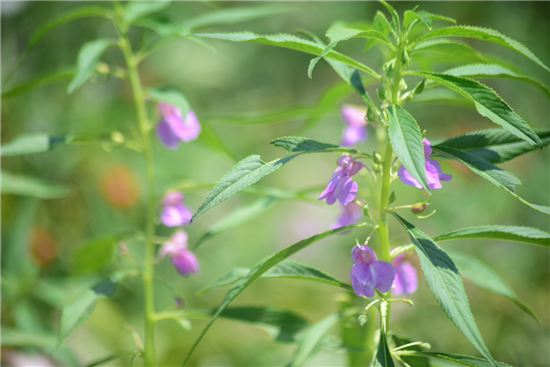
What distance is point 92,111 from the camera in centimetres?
207

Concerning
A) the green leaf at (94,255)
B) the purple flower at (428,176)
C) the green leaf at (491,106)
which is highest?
the green leaf at (94,255)

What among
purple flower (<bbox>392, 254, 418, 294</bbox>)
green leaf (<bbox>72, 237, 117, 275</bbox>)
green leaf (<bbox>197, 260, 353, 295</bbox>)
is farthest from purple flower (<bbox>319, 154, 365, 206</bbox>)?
green leaf (<bbox>72, 237, 117, 275</bbox>)

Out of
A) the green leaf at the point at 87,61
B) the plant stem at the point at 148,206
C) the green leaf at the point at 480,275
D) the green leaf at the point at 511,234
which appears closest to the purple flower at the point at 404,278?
the green leaf at the point at 480,275

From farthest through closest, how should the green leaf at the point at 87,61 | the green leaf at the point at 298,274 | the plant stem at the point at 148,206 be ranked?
the plant stem at the point at 148,206 < the green leaf at the point at 87,61 < the green leaf at the point at 298,274

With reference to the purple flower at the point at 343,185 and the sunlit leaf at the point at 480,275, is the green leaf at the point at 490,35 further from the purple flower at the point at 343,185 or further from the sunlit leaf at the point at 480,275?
→ the sunlit leaf at the point at 480,275

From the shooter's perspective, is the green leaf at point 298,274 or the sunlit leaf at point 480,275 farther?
the sunlit leaf at point 480,275

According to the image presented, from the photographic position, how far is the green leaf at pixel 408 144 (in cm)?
54

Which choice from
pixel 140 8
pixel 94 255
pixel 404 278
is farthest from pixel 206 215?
pixel 404 278

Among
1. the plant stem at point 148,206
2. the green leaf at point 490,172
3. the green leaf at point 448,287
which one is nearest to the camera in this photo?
the green leaf at point 448,287

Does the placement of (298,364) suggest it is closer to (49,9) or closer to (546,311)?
(546,311)

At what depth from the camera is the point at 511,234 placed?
0.66 m

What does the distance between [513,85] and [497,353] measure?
42.5 inches

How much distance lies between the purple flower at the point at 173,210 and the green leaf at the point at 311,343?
320 millimetres

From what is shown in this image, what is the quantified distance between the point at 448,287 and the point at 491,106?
216 mm
